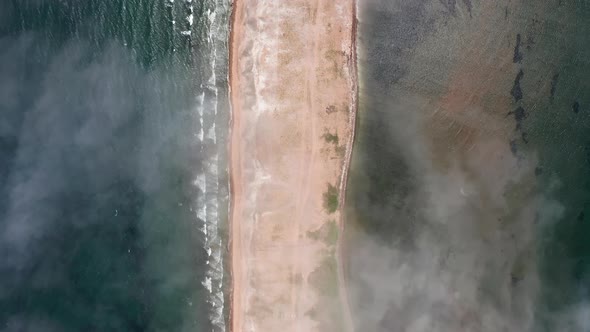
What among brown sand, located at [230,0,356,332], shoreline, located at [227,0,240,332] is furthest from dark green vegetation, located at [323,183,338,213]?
shoreline, located at [227,0,240,332]

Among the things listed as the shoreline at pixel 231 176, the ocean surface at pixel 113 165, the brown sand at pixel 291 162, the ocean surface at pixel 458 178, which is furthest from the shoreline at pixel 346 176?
the ocean surface at pixel 113 165

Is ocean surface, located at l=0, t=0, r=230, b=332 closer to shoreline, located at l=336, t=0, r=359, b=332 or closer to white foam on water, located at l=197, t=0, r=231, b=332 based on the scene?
white foam on water, located at l=197, t=0, r=231, b=332

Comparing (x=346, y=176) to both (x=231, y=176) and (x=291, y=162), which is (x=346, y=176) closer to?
(x=291, y=162)

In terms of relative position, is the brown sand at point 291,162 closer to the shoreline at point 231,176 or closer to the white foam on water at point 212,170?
the shoreline at point 231,176

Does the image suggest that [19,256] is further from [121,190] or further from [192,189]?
[192,189]

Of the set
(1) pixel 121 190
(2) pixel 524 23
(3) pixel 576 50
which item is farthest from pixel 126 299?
(3) pixel 576 50

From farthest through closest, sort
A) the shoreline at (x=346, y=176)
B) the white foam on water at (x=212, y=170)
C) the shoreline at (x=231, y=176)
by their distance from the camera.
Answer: the white foam on water at (x=212, y=170) < the shoreline at (x=231, y=176) < the shoreline at (x=346, y=176)

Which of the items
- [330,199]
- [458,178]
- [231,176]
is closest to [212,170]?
[231,176]
